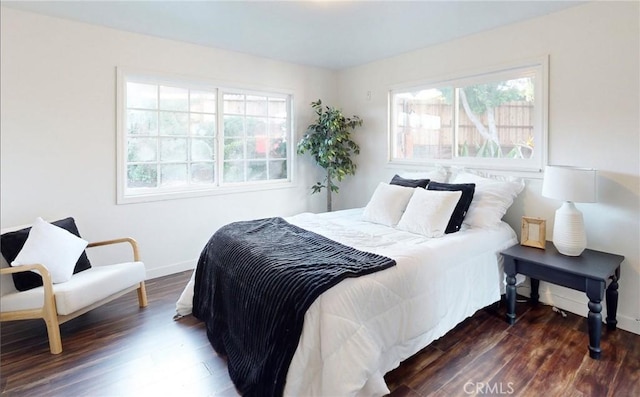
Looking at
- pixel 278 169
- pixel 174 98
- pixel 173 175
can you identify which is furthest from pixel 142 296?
pixel 278 169

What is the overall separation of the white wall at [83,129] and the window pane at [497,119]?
99.2 inches

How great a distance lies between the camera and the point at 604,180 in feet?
8.75

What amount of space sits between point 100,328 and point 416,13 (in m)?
3.53

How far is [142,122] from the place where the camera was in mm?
3607

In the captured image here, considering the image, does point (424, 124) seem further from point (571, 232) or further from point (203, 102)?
point (203, 102)

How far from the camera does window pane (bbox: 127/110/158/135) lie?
3537mm

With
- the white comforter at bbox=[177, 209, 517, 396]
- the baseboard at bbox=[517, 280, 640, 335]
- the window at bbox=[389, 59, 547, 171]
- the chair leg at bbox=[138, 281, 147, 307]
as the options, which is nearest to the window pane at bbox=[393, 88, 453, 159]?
the window at bbox=[389, 59, 547, 171]

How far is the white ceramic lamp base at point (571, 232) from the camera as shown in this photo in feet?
8.29

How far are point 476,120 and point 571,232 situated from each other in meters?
1.47

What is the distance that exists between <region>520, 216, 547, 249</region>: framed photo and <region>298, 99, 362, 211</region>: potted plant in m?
2.21

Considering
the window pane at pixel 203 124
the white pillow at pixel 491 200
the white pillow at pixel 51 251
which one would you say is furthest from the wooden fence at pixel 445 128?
the white pillow at pixel 51 251

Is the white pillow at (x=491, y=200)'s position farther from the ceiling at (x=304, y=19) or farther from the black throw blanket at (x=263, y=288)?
the ceiling at (x=304, y=19)

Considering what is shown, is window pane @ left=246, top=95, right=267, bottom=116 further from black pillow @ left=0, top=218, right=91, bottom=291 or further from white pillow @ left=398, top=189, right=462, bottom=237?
→ black pillow @ left=0, top=218, right=91, bottom=291

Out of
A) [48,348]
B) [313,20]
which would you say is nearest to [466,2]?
[313,20]
